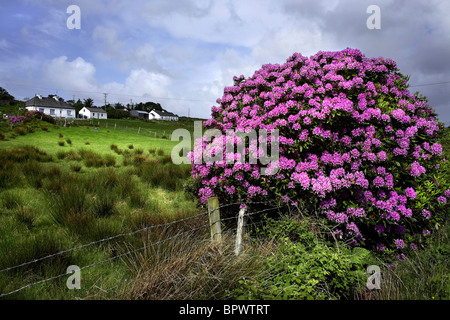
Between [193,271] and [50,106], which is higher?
[50,106]

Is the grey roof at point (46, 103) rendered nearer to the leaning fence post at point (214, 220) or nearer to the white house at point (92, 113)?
the white house at point (92, 113)

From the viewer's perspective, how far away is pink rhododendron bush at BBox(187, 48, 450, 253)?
4.46 metres

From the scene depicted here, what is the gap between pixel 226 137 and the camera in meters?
5.20

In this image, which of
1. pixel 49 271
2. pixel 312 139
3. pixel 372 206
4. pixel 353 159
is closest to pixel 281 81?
pixel 312 139

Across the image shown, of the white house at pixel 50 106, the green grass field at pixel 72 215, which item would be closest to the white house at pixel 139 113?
the white house at pixel 50 106

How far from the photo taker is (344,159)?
4480 millimetres

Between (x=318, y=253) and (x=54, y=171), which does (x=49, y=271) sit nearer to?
(x=318, y=253)
